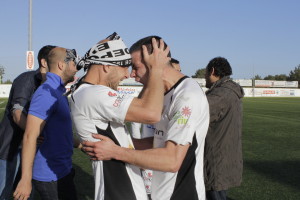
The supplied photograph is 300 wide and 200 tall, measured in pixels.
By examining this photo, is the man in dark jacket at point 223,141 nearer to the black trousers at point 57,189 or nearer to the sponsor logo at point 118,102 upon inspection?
the black trousers at point 57,189

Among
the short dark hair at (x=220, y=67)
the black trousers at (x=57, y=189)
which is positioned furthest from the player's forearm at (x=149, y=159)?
the short dark hair at (x=220, y=67)

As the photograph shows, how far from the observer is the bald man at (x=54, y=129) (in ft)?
9.88

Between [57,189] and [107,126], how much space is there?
1484 mm

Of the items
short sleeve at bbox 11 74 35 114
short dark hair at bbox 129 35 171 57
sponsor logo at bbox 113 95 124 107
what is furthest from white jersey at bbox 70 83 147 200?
short sleeve at bbox 11 74 35 114

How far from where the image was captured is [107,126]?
222 centimetres

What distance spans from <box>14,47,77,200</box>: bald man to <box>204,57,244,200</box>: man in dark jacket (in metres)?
1.51

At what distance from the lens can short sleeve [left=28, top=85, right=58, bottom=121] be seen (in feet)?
9.71

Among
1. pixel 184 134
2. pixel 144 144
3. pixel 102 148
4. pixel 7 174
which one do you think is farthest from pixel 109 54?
pixel 7 174

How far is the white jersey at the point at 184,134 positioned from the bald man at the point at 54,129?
3.94 ft

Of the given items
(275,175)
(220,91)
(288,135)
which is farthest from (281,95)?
(220,91)

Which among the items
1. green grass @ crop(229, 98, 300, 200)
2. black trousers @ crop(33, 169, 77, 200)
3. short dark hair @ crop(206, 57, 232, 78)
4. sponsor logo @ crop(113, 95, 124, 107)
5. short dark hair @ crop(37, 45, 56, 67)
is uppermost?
short dark hair @ crop(37, 45, 56, 67)

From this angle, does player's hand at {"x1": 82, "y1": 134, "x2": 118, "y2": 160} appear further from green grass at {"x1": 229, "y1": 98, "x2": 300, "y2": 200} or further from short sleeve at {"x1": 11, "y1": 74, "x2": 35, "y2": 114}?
green grass at {"x1": 229, "y1": 98, "x2": 300, "y2": 200}

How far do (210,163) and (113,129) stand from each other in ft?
5.56

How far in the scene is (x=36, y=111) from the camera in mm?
2955
